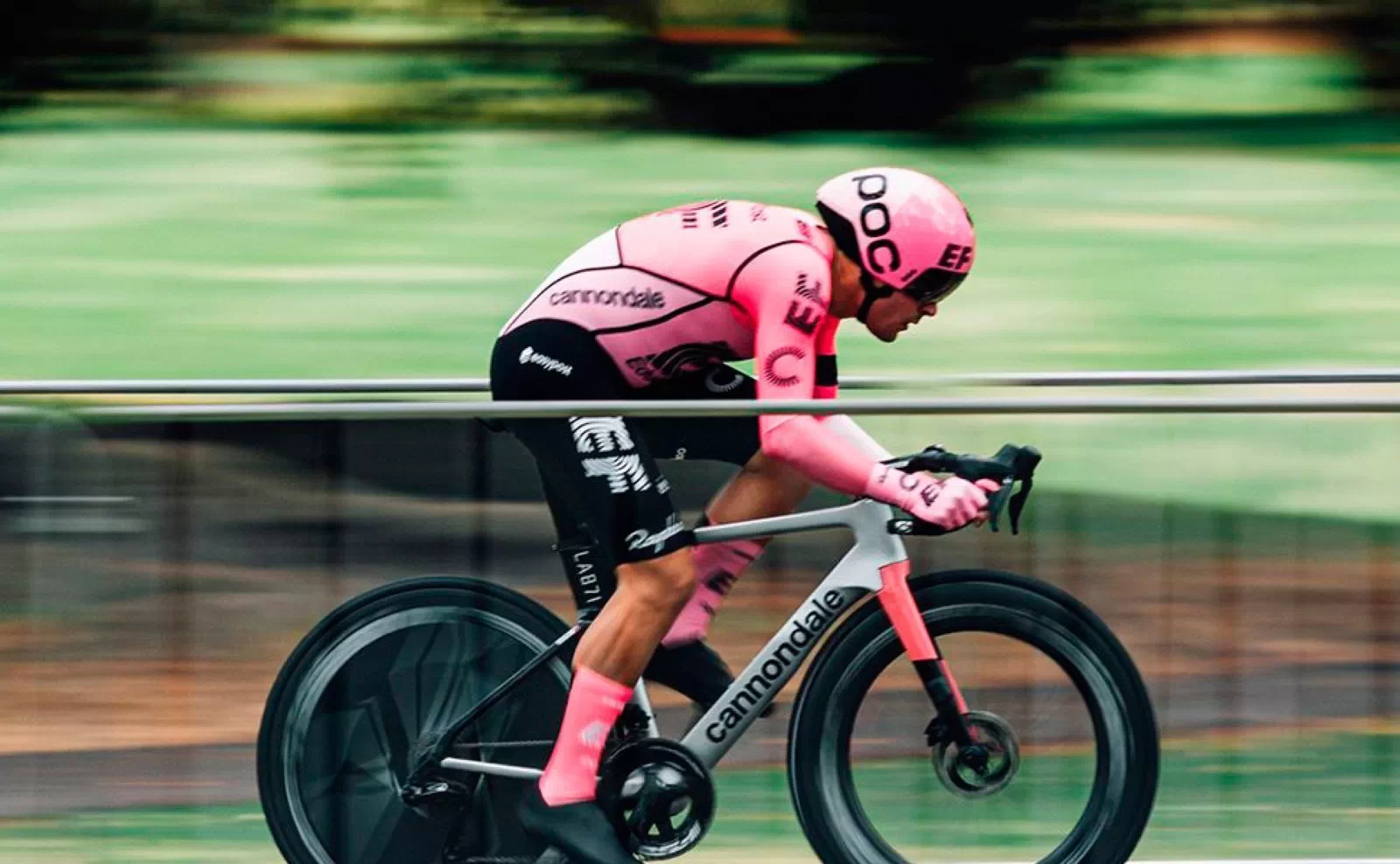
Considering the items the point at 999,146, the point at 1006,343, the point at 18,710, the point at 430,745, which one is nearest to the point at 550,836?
the point at 430,745

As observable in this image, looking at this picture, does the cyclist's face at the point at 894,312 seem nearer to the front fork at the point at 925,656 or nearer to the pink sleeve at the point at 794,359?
the pink sleeve at the point at 794,359

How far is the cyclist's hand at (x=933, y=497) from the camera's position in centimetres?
377

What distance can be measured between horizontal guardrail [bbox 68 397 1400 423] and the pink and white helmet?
0.76 ft

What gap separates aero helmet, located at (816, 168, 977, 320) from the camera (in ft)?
12.7

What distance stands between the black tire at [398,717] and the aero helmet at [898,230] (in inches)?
33.5

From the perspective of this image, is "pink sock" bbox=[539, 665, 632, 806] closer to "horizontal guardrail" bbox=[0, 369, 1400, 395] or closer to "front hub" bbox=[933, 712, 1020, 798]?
"front hub" bbox=[933, 712, 1020, 798]

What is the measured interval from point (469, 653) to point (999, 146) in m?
7.40

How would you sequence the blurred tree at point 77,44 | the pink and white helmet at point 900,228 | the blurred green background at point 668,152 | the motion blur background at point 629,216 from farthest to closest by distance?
1. the blurred tree at point 77,44
2. the blurred green background at point 668,152
3. the motion blur background at point 629,216
4. the pink and white helmet at point 900,228

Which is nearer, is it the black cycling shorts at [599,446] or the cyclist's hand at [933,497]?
the cyclist's hand at [933,497]

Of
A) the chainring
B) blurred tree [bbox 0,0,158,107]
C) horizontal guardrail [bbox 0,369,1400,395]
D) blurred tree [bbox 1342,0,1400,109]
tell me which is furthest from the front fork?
blurred tree [bbox 0,0,158,107]

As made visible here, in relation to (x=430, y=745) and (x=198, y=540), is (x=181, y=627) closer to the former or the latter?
(x=198, y=540)

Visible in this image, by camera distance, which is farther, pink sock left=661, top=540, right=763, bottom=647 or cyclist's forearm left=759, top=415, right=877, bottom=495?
pink sock left=661, top=540, right=763, bottom=647

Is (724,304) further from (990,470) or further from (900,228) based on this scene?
(990,470)

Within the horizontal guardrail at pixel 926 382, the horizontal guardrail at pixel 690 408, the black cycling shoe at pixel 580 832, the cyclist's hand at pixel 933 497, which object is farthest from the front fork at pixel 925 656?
the horizontal guardrail at pixel 926 382
